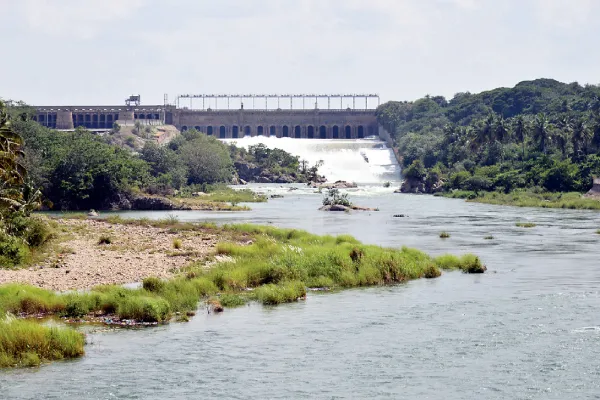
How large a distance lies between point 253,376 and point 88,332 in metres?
8.06

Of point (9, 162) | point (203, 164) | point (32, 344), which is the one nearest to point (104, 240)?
point (9, 162)

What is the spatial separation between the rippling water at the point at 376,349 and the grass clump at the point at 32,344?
554mm

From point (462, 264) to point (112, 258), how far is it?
18809 mm

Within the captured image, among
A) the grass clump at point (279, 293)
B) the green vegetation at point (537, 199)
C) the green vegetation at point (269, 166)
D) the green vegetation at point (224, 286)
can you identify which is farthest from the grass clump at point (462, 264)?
the green vegetation at point (269, 166)

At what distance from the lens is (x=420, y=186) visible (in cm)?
14938

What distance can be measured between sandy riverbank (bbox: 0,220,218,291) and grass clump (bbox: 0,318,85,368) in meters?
10.8

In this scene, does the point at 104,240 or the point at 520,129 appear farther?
the point at 520,129

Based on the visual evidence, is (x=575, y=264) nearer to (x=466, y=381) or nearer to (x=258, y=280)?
(x=258, y=280)

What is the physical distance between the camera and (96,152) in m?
111

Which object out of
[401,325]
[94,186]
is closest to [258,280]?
[401,325]

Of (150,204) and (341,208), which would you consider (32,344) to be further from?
(150,204)

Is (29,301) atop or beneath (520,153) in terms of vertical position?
beneath

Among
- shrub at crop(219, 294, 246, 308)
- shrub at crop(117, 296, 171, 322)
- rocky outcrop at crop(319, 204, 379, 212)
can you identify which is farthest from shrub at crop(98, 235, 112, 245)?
rocky outcrop at crop(319, 204, 379, 212)

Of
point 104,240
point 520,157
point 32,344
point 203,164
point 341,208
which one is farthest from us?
point 520,157
